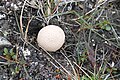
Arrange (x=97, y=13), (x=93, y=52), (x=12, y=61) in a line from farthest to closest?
(x=97, y=13), (x=93, y=52), (x=12, y=61)

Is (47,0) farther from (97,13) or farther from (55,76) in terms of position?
(55,76)

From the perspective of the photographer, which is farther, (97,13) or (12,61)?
(97,13)

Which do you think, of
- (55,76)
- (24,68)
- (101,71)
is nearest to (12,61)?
(24,68)

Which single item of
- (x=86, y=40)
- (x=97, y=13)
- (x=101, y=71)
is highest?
(x=97, y=13)

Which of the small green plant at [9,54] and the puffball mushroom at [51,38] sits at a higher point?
the puffball mushroom at [51,38]

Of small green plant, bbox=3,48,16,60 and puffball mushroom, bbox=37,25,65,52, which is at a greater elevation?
puffball mushroom, bbox=37,25,65,52

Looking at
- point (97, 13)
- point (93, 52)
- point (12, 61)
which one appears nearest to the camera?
point (12, 61)

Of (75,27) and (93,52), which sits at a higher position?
(75,27)
